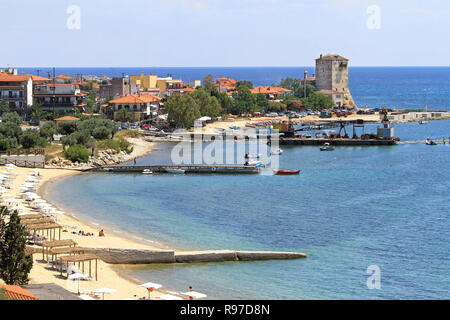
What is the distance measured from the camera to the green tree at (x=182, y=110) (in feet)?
320

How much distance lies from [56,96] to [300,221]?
58802 millimetres

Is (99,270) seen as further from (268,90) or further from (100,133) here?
(268,90)

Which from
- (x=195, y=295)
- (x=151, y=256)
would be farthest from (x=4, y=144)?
(x=195, y=295)

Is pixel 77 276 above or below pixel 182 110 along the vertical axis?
below

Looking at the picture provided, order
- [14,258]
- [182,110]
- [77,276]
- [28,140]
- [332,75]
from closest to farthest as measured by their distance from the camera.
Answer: [14,258] → [77,276] → [28,140] → [182,110] → [332,75]

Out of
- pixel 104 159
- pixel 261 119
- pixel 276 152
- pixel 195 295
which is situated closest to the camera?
pixel 195 295

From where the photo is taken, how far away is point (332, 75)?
14838 cm

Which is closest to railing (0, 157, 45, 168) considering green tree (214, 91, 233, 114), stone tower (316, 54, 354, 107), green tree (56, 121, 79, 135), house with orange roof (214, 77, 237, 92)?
green tree (56, 121, 79, 135)

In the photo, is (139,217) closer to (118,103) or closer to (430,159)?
(430,159)

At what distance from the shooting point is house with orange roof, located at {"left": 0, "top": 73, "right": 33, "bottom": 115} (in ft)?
305

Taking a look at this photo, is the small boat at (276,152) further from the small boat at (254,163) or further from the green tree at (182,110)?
the green tree at (182,110)

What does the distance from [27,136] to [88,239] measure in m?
36.4

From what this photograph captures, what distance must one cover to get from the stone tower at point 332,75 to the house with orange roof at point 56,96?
68109 mm

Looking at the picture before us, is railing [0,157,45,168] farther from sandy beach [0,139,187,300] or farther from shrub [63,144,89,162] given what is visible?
sandy beach [0,139,187,300]
